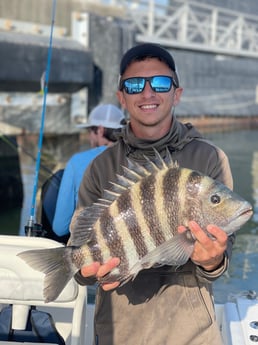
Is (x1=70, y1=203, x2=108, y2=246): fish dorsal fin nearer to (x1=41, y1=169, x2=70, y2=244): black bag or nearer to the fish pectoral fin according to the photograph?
the fish pectoral fin

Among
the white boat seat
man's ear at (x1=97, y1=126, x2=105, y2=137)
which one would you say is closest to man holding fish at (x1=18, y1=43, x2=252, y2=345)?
the white boat seat

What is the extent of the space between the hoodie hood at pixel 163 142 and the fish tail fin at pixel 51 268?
49cm

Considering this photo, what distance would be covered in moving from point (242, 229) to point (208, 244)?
5932 mm

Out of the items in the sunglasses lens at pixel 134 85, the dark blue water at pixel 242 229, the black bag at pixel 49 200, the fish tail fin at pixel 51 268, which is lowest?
the dark blue water at pixel 242 229

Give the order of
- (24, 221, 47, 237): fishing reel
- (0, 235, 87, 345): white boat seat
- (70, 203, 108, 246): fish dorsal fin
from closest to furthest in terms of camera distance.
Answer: (70, 203, 108, 246): fish dorsal fin, (0, 235, 87, 345): white boat seat, (24, 221, 47, 237): fishing reel

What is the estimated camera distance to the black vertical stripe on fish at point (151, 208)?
1.66 meters

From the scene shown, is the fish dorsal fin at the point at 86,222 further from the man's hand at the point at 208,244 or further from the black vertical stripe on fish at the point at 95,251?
the man's hand at the point at 208,244

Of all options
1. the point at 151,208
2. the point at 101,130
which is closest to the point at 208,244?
the point at 151,208

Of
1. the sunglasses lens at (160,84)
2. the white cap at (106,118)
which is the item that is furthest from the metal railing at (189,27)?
the sunglasses lens at (160,84)

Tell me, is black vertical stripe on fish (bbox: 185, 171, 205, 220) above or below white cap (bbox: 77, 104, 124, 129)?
below

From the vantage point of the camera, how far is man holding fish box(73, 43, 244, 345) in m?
1.87

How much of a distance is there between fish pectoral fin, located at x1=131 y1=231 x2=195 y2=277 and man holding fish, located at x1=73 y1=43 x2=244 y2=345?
23 cm

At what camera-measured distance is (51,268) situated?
5.65 feet

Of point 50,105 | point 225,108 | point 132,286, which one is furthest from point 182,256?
point 225,108
